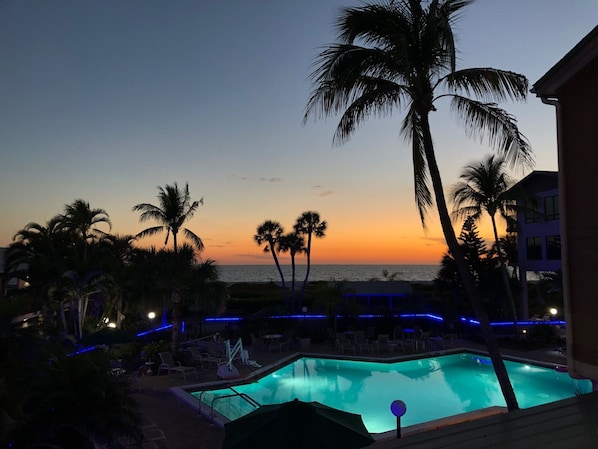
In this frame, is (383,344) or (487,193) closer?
(383,344)

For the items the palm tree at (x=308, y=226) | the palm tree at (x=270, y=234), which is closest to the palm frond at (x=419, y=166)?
the palm tree at (x=308, y=226)

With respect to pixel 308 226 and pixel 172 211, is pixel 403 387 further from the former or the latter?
pixel 308 226

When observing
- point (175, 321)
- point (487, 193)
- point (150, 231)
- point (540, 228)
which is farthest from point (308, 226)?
point (175, 321)

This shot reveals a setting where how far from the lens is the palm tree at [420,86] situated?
7344 mm

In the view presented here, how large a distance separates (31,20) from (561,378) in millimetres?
19576

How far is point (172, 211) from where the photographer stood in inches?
930

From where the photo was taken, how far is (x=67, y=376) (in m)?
5.68

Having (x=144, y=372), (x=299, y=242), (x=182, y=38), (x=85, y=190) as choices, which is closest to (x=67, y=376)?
(x=144, y=372)

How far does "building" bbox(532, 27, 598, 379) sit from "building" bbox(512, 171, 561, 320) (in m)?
17.6

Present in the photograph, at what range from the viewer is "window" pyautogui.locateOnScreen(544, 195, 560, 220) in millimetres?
21188

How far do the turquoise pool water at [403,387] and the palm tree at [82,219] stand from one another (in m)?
14.2

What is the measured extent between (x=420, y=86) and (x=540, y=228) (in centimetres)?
1827

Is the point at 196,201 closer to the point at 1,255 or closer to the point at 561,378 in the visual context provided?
the point at 1,255

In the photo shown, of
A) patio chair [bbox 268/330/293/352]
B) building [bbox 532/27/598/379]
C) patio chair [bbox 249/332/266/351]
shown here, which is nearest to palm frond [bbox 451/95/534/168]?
building [bbox 532/27/598/379]
